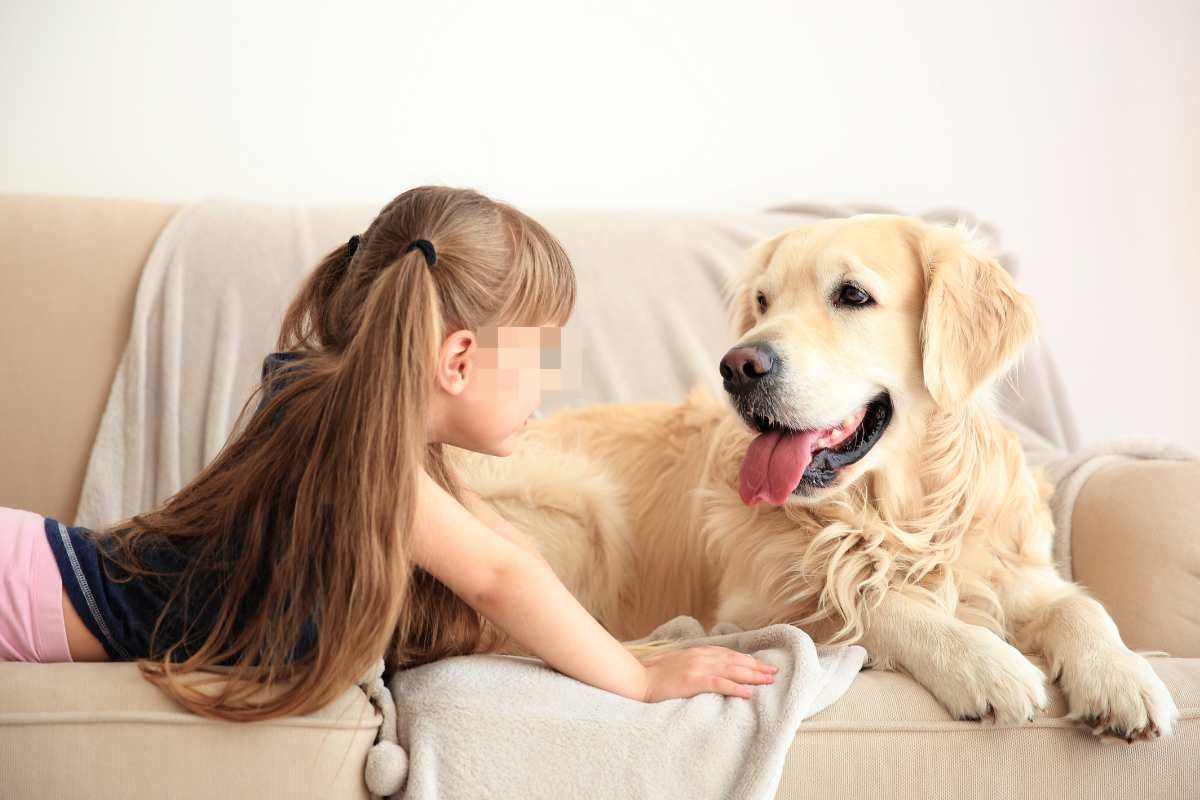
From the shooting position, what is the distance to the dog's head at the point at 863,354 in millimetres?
1379

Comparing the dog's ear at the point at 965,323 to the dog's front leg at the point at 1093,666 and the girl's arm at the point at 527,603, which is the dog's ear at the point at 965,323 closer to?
the dog's front leg at the point at 1093,666

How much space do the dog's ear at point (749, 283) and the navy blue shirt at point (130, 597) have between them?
0.97 m

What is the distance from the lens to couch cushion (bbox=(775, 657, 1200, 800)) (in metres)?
1.09

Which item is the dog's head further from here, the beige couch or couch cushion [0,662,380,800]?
couch cushion [0,662,380,800]

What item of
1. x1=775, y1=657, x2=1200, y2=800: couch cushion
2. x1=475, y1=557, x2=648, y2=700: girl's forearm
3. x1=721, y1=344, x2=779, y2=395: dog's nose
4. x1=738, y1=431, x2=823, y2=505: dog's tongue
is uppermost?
x1=721, y1=344, x2=779, y2=395: dog's nose

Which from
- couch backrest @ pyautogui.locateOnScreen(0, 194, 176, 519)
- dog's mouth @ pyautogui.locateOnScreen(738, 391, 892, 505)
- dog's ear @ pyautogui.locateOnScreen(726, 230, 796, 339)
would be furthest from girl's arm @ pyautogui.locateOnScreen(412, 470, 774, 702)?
couch backrest @ pyautogui.locateOnScreen(0, 194, 176, 519)

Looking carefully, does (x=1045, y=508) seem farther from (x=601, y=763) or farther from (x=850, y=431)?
(x=601, y=763)

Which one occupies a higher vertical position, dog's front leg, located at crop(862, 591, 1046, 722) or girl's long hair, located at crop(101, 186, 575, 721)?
girl's long hair, located at crop(101, 186, 575, 721)

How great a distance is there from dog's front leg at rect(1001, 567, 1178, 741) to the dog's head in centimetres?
29

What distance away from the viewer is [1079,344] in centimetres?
301

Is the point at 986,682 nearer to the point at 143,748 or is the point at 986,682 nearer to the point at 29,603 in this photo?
the point at 143,748

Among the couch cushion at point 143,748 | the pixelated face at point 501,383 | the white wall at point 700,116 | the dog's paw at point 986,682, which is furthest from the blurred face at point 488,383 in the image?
the white wall at point 700,116

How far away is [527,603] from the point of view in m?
1.15

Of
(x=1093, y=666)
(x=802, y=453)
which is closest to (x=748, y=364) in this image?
(x=802, y=453)
